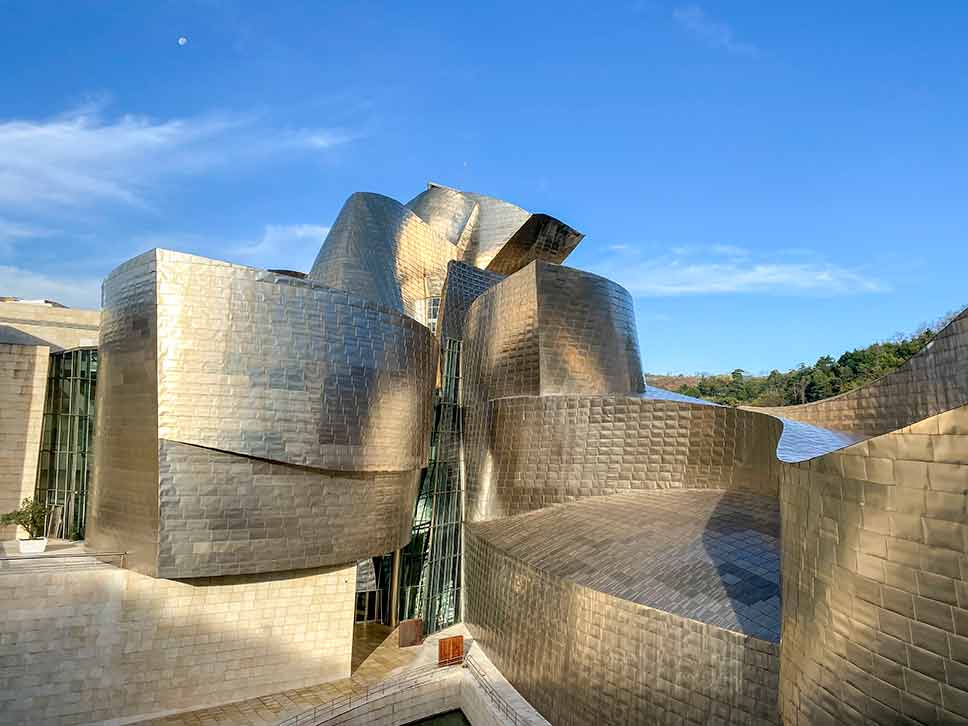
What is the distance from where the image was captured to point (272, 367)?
12969 millimetres

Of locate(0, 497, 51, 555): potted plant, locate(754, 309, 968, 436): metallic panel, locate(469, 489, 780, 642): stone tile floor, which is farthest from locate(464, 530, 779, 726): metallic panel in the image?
locate(0, 497, 51, 555): potted plant

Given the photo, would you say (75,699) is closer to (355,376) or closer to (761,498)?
(355,376)

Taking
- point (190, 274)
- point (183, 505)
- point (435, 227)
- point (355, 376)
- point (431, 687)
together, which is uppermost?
point (435, 227)

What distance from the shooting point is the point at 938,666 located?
199 inches

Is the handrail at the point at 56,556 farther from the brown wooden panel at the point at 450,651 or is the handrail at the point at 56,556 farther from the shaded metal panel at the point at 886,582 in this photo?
the shaded metal panel at the point at 886,582

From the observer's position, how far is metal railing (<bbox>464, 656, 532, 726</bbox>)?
41.5 ft

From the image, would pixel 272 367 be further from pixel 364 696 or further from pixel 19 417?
pixel 19 417

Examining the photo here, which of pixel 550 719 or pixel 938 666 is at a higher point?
pixel 938 666

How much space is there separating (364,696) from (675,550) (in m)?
7.96

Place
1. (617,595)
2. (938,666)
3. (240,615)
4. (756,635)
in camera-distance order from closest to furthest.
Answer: (938,666) < (756,635) < (617,595) < (240,615)

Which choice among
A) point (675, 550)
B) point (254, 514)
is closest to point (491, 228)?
point (254, 514)

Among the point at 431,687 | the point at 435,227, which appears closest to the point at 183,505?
the point at 431,687

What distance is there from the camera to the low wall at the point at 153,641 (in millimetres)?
11938

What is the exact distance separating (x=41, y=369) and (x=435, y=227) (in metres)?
14.6
